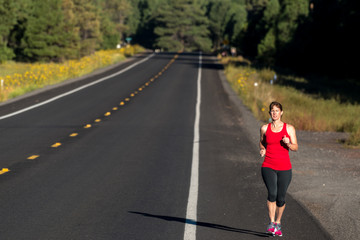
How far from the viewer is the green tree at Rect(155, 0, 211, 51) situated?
133875mm

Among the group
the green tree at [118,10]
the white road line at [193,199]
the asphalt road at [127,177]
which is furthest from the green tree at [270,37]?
the green tree at [118,10]

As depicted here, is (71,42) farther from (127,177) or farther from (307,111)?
(127,177)

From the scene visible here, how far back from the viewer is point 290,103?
23.2 m

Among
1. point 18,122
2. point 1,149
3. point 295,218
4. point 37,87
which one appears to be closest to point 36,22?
point 37,87

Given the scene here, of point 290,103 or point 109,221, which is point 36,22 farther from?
point 109,221

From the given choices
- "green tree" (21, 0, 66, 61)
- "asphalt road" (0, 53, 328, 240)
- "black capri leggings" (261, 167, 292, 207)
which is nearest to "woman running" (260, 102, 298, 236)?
"black capri leggings" (261, 167, 292, 207)

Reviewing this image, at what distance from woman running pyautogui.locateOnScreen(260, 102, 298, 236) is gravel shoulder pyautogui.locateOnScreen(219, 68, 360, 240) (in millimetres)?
943

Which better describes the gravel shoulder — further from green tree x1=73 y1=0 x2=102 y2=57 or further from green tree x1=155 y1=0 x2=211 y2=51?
green tree x1=155 y1=0 x2=211 y2=51

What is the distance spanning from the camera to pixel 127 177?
10.2m

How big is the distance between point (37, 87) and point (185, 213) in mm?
23606

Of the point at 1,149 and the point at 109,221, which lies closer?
the point at 109,221

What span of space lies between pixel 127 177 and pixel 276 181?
413cm

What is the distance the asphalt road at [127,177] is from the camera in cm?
725

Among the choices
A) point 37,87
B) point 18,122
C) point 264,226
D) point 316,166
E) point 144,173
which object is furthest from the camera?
point 37,87
